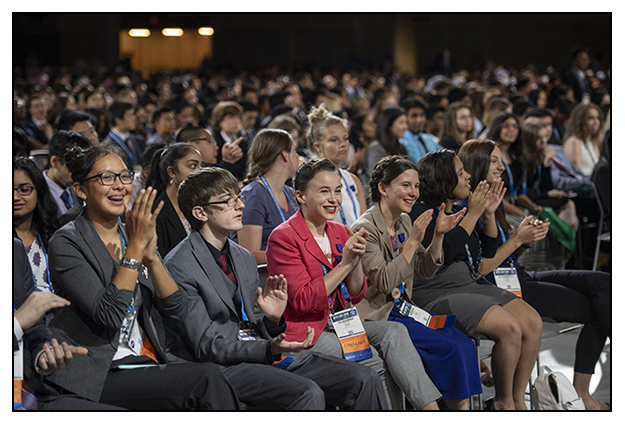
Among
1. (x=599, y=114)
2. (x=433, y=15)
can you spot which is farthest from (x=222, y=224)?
(x=433, y=15)

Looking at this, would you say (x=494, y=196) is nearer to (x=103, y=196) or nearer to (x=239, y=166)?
(x=103, y=196)

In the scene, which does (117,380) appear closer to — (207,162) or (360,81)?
(207,162)

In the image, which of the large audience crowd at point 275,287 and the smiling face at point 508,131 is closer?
the large audience crowd at point 275,287

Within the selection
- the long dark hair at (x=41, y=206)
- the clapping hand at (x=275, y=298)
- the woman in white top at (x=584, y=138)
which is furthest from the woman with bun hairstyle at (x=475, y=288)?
the woman in white top at (x=584, y=138)

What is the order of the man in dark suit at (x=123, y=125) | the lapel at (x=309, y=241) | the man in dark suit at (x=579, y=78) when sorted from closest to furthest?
the lapel at (x=309, y=241) → the man in dark suit at (x=123, y=125) → the man in dark suit at (x=579, y=78)

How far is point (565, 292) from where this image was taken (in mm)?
3609

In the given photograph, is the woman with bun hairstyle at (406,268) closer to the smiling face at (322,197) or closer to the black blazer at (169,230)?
the smiling face at (322,197)

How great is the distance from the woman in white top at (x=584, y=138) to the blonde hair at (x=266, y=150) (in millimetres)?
3667

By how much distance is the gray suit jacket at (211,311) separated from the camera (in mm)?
2447

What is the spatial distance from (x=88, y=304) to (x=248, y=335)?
61cm

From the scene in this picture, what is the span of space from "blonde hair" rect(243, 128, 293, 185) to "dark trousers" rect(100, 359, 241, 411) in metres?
1.64

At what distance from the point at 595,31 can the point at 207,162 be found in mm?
23026

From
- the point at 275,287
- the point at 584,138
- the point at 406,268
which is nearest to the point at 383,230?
the point at 406,268

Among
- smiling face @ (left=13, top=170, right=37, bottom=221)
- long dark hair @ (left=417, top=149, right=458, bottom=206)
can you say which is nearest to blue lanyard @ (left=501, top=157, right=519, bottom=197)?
long dark hair @ (left=417, top=149, right=458, bottom=206)
